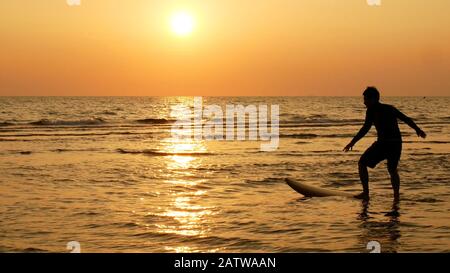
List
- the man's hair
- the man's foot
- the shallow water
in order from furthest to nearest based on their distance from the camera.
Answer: the man's foot
the man's hair
the shallow water

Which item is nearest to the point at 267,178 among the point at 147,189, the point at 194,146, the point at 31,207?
the point at 147,189

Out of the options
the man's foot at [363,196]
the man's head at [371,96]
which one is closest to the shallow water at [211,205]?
the man's foot at [363,196]

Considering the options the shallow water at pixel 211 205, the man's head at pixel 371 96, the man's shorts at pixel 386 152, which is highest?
the man's head at pixel 371 96

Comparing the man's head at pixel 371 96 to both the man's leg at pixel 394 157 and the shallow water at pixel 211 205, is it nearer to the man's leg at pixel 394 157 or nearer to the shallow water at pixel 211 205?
the man's leg at pixel 394 157

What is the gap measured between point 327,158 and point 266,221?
10058 millimetres

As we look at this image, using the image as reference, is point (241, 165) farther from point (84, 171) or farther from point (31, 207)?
point (31, 207)

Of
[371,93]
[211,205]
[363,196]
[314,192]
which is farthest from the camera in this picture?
[314,192]

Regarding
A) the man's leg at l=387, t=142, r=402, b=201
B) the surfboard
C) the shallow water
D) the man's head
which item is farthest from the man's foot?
the man's head

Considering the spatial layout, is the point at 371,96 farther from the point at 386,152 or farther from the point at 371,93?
the point at 386,152

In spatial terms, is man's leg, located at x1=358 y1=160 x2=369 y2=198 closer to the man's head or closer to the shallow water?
the shallow water

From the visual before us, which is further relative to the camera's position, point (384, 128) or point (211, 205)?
point (384, 128)

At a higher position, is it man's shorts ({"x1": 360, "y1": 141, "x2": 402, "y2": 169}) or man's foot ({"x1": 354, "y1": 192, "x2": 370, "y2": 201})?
man's shorts ({"x1": 360, "y1": 141, "x2": 402, "y2": 169})

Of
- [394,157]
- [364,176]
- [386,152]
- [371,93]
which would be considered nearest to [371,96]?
[371,93]

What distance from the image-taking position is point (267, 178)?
13.9 metres
